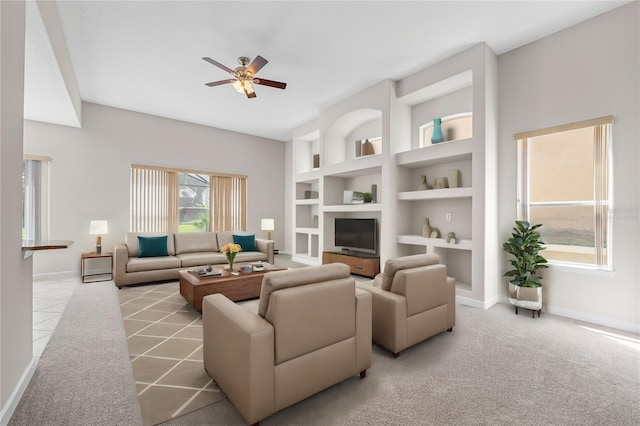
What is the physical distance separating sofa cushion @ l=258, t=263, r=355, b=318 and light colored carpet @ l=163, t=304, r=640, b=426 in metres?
0.72

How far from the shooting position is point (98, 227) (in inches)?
206

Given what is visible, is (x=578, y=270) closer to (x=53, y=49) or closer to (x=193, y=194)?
(x=53, y=49)

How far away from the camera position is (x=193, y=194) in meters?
7.02

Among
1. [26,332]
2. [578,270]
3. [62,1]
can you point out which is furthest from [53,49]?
[578,270]

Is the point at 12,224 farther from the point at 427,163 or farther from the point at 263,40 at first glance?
the point at 427,163

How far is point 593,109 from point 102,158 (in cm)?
781

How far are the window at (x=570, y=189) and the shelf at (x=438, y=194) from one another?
0.70 metres

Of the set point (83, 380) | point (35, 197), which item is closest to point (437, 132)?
point (83, 380)

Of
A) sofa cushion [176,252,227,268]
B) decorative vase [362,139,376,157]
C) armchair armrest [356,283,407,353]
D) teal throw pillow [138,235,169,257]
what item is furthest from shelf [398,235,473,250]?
teal throw pillow [138,235,169,257]

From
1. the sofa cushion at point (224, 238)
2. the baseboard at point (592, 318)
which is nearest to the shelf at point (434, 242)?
the baseboard at point (592, 318)

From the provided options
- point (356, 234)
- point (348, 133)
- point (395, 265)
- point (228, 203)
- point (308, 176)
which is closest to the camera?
point (395, 265)

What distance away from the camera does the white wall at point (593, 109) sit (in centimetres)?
308

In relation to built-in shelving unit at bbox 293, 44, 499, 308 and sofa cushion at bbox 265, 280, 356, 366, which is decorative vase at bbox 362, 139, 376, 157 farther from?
sofa cushion at bbox 265, 280, 356, 366

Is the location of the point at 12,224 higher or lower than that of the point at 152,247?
higher
